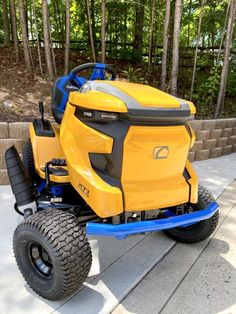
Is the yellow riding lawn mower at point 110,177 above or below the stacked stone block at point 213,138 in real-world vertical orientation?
above

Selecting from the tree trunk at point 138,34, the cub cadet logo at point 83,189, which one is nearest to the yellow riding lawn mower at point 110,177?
the cub cadet logo at point 83,189

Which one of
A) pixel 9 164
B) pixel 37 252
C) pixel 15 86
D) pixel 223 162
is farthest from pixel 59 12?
pixel 37 252

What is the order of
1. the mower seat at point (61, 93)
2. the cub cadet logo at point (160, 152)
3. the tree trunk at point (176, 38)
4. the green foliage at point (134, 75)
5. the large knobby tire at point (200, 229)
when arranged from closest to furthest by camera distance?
the cub cadet logo at point (160, 152)
the large knobby tire at point (200, 229)
the mower seat at point (61, 93)
the tree trunk at point (176, 38)
the green foliage at point (134, 75)

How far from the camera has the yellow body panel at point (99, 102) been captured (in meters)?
1.66

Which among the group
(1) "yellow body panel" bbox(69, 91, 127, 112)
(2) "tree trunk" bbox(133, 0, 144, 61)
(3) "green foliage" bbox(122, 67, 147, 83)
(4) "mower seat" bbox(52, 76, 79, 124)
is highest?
(2) "tree trunk" bbox(133, 0, 144, 61)

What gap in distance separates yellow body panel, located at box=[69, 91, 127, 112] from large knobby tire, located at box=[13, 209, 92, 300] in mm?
581

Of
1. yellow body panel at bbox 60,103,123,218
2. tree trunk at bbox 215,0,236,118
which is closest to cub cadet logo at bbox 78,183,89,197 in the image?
yellow body panel at bbox 60,103,123,218

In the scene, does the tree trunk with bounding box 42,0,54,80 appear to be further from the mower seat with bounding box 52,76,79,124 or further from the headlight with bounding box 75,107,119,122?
the headlight with bounding box 75,107,119,122

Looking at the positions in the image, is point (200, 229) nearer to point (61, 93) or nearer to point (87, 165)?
point (87, 165)

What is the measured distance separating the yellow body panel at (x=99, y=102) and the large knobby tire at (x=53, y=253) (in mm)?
581

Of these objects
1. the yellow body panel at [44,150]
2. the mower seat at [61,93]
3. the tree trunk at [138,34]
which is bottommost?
the yellow body panel at [44,150]

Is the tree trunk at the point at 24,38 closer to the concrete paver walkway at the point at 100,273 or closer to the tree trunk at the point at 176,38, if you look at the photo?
the tree trunk at the point at 176,38

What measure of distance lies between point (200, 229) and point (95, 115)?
3.76ft

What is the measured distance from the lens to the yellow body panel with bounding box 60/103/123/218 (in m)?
1.70
